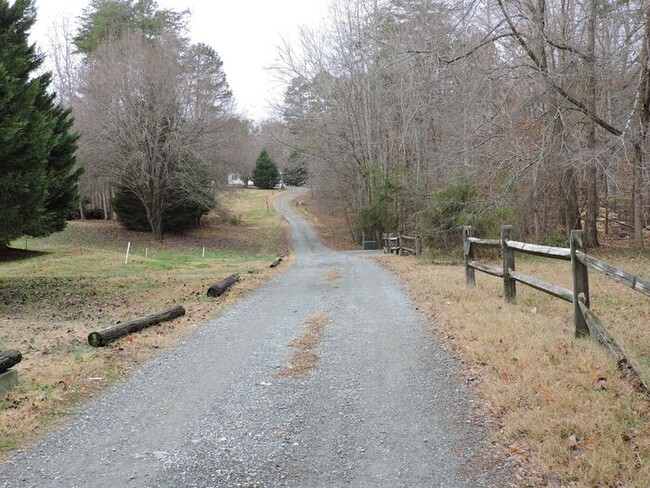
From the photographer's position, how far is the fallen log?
26.1 feet

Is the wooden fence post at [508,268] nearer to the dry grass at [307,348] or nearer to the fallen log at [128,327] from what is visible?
the dry grass at [307,348]

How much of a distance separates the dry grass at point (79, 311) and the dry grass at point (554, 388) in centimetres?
401

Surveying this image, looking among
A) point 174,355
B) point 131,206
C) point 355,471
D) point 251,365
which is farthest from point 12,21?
point 131,206

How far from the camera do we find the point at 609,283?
12375mm

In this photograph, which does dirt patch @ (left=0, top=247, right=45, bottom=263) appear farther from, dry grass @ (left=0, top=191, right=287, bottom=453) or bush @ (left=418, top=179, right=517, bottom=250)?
bush @ (left=418, top=179, right=517, bottom=250)

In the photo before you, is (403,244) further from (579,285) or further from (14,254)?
(579,285)

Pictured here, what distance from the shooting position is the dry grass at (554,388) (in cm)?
356

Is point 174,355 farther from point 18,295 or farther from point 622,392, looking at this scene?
point 18,295

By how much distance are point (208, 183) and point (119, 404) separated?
33.6 m

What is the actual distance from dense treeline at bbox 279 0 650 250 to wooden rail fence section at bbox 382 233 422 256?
86 centimetres

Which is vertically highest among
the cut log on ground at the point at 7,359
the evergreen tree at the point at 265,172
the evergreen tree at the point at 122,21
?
the evergreen tree at the point at 122,21

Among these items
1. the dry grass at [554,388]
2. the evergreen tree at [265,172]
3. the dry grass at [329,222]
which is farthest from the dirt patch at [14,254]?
the evergreen tree at [265,172]

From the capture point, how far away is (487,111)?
1838cm

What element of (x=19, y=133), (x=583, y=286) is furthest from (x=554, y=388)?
(x=19, y=133)
